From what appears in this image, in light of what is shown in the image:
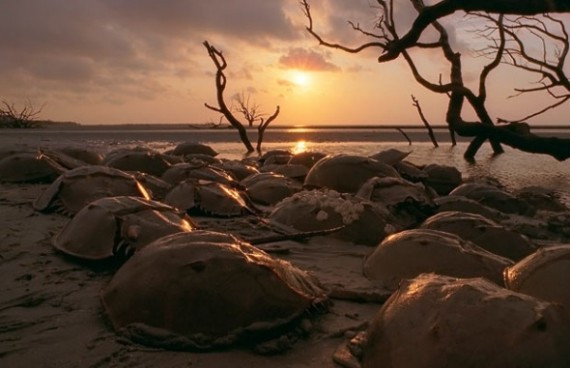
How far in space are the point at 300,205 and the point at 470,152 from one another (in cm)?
1204

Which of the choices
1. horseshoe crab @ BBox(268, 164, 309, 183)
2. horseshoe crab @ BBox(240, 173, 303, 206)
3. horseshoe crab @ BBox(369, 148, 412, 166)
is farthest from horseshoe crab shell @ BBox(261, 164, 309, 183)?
horseshoe crab @ BBox(240, 173, 303, 206)

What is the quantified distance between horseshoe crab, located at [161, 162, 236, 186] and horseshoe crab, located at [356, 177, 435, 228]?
1490 mm

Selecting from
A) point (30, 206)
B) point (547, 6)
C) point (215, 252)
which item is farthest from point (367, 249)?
point (547, 6)

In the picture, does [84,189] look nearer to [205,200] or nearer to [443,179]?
[205,200]

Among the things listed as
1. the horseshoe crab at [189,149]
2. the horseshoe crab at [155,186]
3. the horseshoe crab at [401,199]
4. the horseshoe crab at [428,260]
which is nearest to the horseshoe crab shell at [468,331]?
the horseshoe crab at [428,260]

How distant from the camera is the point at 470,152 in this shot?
15.0 m

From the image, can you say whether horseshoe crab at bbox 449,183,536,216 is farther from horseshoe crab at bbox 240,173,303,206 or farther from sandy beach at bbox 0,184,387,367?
sandy beach at bbox 0,184,387,367

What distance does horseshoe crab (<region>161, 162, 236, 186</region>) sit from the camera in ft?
18.2

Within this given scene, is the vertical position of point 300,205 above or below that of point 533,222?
above

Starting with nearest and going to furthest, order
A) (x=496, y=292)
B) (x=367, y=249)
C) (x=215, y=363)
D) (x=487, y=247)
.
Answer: (x=496, y=292)
(x=215, y=363)
(x=487, y=247)
(x=367, y=249)

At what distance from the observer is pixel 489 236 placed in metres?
3.42

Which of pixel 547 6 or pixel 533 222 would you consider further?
pixel 547 6

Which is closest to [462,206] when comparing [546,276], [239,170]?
[546,276]

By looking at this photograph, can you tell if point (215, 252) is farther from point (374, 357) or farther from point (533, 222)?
point (533, 222)
